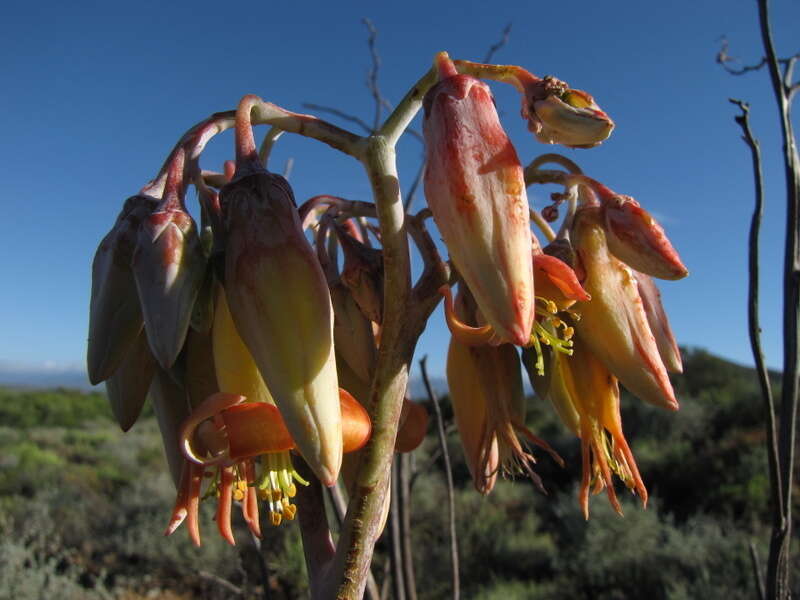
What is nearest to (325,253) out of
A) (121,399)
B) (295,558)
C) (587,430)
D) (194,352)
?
(194,352)

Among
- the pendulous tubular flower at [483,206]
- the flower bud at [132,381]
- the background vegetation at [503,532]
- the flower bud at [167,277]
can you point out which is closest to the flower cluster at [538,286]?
the pendulous tubular flower at [483,206]

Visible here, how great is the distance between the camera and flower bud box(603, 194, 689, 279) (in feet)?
2.93

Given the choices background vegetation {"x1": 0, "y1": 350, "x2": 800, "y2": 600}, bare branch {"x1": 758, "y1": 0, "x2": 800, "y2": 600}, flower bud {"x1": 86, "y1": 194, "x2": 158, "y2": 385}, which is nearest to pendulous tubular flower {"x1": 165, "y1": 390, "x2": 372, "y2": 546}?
flower bud {"x1": 86, "y1": 194, "x2": 158, "y2": 385}

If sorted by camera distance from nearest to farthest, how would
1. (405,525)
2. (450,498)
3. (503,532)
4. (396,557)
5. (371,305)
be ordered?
(371,305) < (396,557) < (405,525) < (450,498) < (503,532)

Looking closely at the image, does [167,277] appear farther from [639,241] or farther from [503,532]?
[503,532]

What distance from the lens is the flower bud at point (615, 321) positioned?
3.06ft

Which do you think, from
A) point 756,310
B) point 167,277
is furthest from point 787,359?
point 167,277

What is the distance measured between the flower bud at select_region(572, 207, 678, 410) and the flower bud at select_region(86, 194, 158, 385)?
595mm

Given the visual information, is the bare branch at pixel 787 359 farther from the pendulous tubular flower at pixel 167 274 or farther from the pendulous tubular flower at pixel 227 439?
the pendulous tubular flower at pixel 167 274

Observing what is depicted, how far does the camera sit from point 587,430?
41.6 inches

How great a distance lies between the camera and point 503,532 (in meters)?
9.04

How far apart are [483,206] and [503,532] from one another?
8.94 m

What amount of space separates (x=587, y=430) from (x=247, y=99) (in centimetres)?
69

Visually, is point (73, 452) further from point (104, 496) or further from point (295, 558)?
point (295, 558)
